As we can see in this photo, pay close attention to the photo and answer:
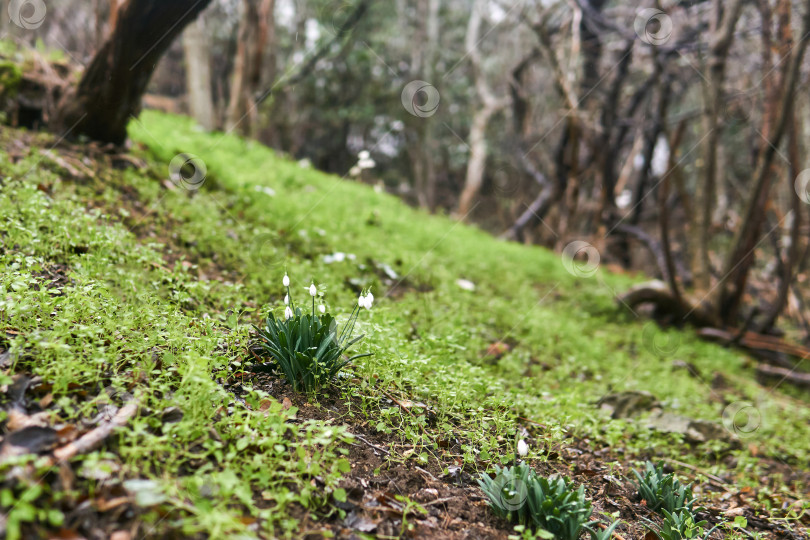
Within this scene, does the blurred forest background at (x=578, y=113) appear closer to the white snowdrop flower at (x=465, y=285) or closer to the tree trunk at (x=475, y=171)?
the tree trunk at (x=475, y=171)

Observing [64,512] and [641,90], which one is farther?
[641,90]

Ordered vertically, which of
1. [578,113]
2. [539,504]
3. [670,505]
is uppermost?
[578,113]

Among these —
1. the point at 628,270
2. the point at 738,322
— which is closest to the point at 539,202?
the point at 628,270

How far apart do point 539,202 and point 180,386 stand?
9.11 meters

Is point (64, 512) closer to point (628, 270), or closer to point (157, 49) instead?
point (157, 49)

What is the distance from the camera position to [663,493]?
2.36 m

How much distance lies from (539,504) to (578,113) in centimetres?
716

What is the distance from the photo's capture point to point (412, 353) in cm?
286

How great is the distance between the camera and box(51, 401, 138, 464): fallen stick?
1.53 meters

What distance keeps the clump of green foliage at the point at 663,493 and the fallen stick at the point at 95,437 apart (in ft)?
7.10

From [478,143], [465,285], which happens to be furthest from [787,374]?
[478,143]

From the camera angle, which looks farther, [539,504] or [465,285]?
[465,285]

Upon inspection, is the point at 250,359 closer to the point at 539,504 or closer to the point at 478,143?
the point at 539,504

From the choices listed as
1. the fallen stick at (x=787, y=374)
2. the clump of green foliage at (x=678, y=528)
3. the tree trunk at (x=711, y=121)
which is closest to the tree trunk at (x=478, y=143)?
the tree trunk at (x=711, y=121)
